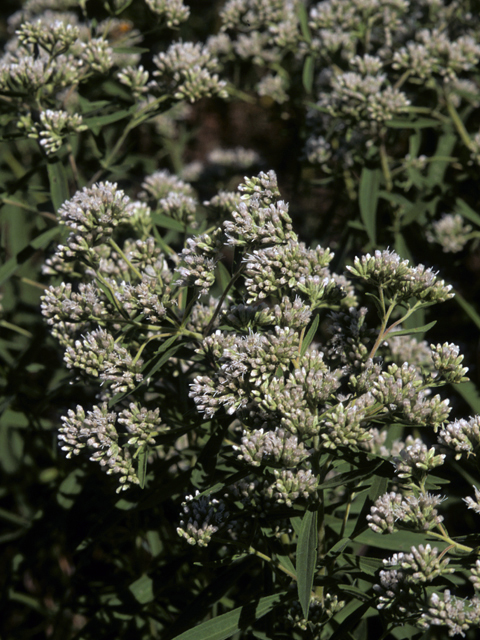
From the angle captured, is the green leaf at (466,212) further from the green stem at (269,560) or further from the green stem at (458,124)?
the green stem at (269,560)

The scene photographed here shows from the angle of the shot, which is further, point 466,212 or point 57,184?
point 466,212

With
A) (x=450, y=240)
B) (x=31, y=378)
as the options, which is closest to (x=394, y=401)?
(x=450, y=240)

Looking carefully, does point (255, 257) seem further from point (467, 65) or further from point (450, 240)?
point (467, 65)

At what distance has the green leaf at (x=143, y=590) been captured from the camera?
2.21 m

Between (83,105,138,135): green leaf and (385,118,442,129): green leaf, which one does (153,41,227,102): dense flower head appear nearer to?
(83,105,138,135): green leaf

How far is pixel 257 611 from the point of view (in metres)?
1.73

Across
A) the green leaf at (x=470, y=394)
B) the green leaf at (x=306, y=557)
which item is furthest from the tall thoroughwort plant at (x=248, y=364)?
the green leaf at (x=470, y=394)

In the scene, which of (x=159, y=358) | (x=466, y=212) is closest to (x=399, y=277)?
(x=159, y=358)

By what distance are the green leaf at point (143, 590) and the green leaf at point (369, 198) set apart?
1.72m

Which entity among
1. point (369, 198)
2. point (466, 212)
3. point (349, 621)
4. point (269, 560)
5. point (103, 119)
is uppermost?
point (103, 119)

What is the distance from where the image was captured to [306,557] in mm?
1529

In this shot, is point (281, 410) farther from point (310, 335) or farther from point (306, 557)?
point (306, 557)

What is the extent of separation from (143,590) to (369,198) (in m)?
1.96

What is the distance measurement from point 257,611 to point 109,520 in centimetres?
70
